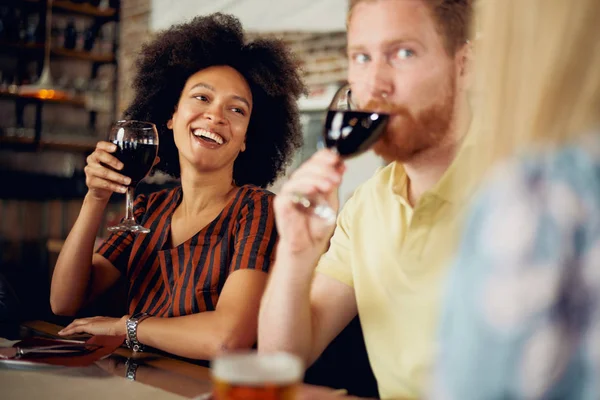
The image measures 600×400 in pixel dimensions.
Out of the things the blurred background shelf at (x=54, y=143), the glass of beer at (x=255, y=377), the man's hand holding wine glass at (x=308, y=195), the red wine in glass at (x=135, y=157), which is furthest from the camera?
the blurred background shelf at (x=54, y=143)

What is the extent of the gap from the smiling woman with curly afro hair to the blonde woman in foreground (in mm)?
973

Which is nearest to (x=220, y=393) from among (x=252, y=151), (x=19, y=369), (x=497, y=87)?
(x=497, y=87)

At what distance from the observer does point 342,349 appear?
1301mm

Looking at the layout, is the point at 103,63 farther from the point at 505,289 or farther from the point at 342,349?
the point at 505,289

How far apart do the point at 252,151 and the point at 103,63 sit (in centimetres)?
421

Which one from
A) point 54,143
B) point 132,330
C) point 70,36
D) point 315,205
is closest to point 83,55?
point 70,36

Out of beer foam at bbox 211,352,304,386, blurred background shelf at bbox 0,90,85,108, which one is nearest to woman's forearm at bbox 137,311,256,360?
beer foam at bbox 211,352,304,386

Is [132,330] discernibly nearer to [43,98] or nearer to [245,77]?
[245,77]

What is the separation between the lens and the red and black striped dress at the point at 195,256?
1.50m

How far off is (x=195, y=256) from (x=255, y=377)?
1.07 m

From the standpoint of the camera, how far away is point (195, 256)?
5.10ft

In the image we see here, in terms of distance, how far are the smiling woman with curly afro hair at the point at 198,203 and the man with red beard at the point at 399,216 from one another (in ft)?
0.97

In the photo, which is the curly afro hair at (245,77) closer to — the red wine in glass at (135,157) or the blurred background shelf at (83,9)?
the red wine in glass at (135,157)

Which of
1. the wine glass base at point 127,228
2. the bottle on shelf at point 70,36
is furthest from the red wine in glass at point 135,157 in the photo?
the bottle on shelf at point 70,36
